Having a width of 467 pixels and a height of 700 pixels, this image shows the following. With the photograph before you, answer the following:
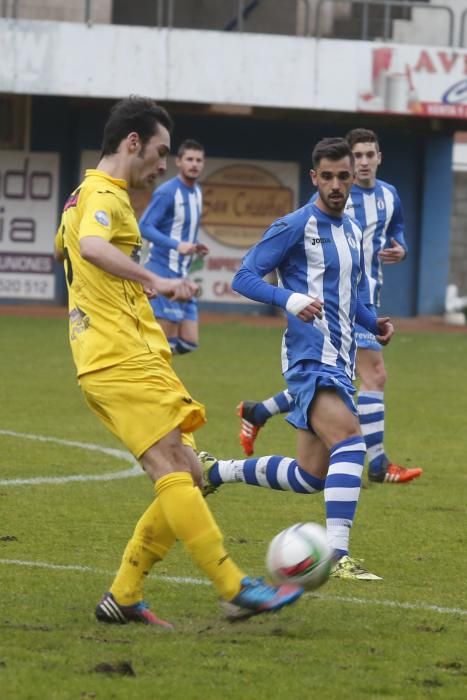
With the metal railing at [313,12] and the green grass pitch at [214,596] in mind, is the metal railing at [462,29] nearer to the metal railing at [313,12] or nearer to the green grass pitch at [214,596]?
the metal railing at [313,12]

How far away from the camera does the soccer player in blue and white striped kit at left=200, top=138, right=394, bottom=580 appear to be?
6555mm

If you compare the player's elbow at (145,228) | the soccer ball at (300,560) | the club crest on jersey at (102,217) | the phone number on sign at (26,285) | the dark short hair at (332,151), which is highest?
the dark short hair at (332,151)

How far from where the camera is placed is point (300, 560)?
5496mm

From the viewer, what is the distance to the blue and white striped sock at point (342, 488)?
257 inches

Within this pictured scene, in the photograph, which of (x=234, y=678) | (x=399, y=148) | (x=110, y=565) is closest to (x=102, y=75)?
(x=399, y=148)

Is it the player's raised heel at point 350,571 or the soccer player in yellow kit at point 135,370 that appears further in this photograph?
the player's raised heel at point 350,571

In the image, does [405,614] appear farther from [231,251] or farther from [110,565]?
[231,251]

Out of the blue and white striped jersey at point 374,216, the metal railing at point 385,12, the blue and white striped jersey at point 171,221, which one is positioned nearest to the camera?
the blue and white striped jersey at point 374,216

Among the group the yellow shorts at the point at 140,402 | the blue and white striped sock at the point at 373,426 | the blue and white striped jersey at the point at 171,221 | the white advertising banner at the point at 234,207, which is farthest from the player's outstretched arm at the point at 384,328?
the white advertising banner at the point at 234,207

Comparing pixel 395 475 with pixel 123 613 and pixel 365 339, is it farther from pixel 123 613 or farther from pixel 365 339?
pixel 123 613

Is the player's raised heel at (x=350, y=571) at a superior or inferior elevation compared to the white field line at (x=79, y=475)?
superior

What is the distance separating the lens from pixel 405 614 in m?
→ 5.79

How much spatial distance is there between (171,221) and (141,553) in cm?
892

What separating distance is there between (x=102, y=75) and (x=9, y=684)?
2067cm
